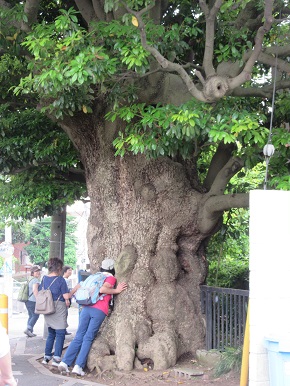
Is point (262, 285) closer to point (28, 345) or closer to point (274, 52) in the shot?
point (274, 52)

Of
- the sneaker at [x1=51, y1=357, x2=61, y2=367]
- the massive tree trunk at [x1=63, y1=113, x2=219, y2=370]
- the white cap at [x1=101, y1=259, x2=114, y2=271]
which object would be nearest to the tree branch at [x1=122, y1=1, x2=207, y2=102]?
the massive tree trunk at [x1=63, y1=113, x2=219, y2=370]

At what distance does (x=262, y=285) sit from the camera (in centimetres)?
695

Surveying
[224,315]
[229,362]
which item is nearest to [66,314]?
[224,315]

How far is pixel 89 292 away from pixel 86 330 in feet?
2.13

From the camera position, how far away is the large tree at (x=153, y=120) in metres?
8.97

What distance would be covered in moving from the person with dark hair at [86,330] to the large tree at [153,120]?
0.25m

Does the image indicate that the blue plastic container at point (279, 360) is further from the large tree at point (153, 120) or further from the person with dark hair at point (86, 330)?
the person with dark hair at point (86, 330)

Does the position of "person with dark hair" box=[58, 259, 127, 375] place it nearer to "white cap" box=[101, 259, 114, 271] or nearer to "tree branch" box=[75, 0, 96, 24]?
"white cap" box=[101, 259, 114, 271]

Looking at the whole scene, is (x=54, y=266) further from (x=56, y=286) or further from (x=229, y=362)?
(x=229, y=362)

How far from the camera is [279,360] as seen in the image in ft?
20.9

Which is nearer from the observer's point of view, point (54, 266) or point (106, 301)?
point (106, 301)

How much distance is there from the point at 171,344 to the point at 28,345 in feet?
17.0

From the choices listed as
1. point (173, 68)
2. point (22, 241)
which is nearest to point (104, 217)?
point (173, 68)

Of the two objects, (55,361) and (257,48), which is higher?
(257,48)
